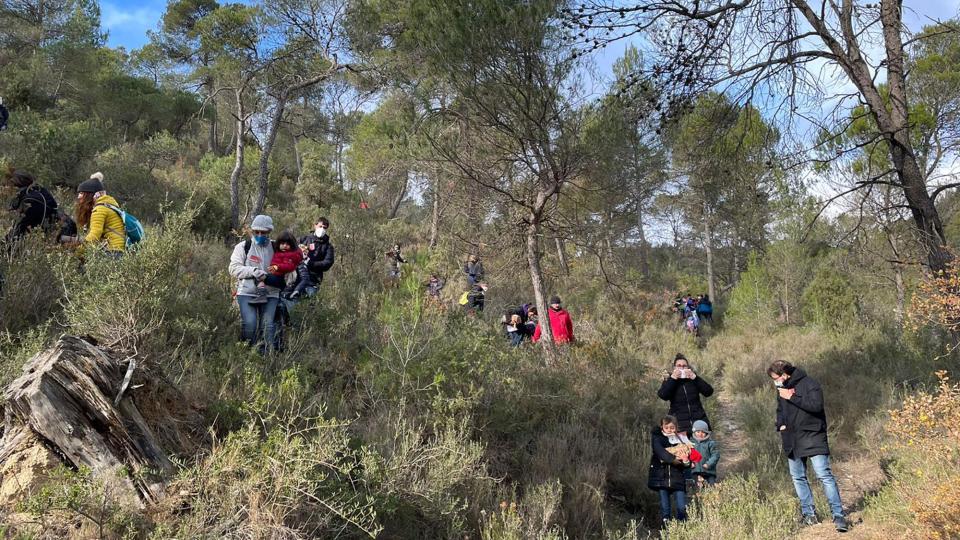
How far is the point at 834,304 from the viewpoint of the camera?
1256 cm

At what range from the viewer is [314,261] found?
6555 millimetres

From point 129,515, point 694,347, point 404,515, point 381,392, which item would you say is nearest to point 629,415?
→ point 381,392

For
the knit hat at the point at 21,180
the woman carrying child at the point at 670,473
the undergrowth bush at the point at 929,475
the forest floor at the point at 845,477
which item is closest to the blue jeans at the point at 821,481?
the forest floor at the point at 845,477

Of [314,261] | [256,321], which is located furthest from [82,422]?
[314,261]

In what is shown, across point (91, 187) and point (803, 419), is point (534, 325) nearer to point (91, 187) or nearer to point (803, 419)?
point (803, 419)

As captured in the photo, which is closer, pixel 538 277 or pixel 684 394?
pixel 684 394

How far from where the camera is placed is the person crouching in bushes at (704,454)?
5184 mm

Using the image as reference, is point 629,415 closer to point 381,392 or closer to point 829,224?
point 381,392

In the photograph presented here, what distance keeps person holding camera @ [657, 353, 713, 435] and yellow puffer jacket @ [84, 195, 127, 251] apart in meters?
5.43

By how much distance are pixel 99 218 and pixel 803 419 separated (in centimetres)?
641

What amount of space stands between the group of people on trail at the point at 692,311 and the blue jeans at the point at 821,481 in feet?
32.6

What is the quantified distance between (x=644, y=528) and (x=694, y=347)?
857 centimetres

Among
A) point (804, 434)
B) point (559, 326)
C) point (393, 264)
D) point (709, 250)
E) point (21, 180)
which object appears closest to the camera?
point (804, 434)

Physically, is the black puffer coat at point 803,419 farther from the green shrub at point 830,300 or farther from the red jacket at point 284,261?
the green shrub at point 830,300
